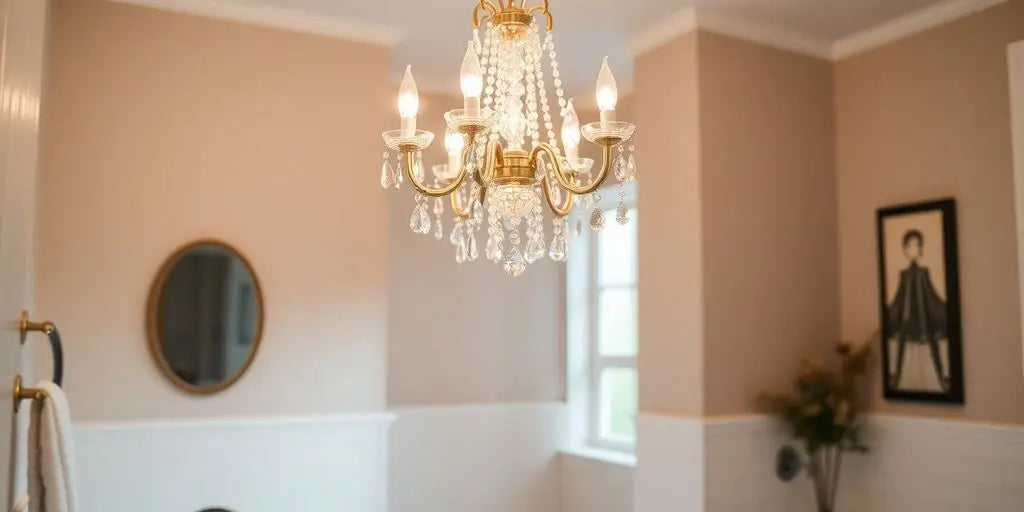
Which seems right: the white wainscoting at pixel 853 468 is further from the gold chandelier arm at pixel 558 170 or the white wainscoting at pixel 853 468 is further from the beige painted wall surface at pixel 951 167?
the gold chandelier arm at pixel 558 170

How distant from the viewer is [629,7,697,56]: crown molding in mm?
3287

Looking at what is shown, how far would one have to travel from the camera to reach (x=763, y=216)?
3.41m

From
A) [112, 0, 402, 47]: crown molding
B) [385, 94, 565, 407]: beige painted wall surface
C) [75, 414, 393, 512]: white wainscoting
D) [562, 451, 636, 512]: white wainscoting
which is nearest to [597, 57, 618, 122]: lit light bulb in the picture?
[112, 0, 402, 47]: crown molding

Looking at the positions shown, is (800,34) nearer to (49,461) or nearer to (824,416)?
(824,416)

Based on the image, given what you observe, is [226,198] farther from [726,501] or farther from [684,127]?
[726,501]

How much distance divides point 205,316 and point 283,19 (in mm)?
1205

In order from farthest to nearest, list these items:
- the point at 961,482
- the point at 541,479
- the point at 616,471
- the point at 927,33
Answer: the point at 541,479
the point at 616,471
the point at 927,33
the point at 961,482

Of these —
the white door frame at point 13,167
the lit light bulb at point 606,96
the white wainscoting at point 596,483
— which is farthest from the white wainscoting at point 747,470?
the white door frame at point 13,167

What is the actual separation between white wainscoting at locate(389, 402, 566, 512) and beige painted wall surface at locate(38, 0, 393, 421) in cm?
88

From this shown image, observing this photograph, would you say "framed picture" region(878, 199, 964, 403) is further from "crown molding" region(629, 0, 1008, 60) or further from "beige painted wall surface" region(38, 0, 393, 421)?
"beige painted wall surface" region(38, 0, 393, 421)

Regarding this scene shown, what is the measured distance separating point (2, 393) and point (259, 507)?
2.37 meters

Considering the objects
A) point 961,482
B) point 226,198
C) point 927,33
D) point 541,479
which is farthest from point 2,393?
point 541,479

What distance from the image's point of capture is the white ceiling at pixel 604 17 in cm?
318

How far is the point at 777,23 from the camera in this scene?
11.1 feet
